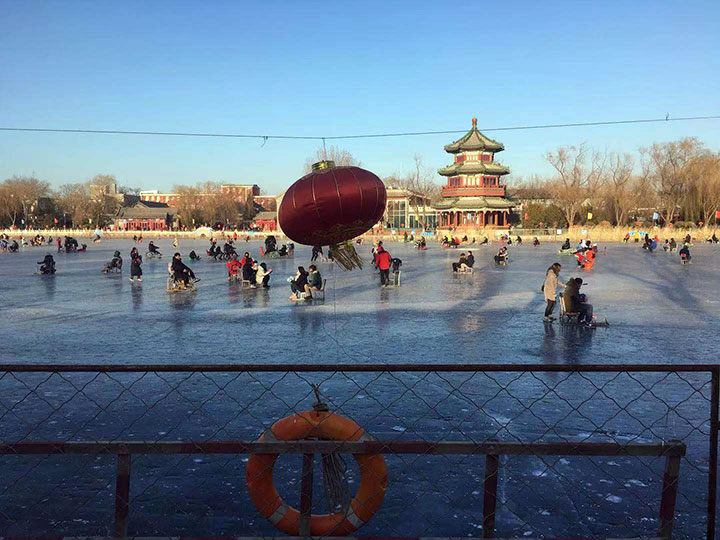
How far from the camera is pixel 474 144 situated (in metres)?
72.7

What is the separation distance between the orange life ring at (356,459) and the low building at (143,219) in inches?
4592

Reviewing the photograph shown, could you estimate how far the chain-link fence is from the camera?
10.4ft

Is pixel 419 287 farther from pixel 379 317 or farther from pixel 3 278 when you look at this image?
pixel 3 278

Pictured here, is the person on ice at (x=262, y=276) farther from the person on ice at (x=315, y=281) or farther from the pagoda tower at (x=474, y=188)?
the pagoda tower at (x=474, y=188)

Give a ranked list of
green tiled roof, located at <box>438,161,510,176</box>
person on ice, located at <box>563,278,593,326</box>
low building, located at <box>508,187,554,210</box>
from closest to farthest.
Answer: person on ice, located at <box>563,278,593,326</box>
green tiled roof, located at <box>438,161,510,176</box>
low building, located at <box>508,187,554,210</box>

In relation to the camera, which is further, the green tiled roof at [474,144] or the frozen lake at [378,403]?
the green tiled roof at [474,144]

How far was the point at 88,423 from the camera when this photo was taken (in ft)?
21.7

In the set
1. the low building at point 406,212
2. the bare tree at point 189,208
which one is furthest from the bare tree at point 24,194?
the low building at point 406,212

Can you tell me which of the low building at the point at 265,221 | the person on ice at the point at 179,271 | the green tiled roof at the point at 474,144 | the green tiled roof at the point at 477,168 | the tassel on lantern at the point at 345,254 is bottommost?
the person on ice at the point at 179,271

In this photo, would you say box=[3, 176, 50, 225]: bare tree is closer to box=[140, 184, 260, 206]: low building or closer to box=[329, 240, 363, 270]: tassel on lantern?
box=[140, 184, 260, 206]: low building

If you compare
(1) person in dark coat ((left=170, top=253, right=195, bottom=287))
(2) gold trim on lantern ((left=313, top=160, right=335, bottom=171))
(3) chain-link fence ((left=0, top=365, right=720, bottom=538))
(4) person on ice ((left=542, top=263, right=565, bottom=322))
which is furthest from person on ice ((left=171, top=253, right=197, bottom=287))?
(2) gold trim on lantern ((left=313, top=160, right=335, bottom=171))

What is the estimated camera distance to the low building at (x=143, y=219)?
115562 mm

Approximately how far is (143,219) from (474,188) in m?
75.7

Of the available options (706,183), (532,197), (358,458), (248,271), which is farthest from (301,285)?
(532,197)
